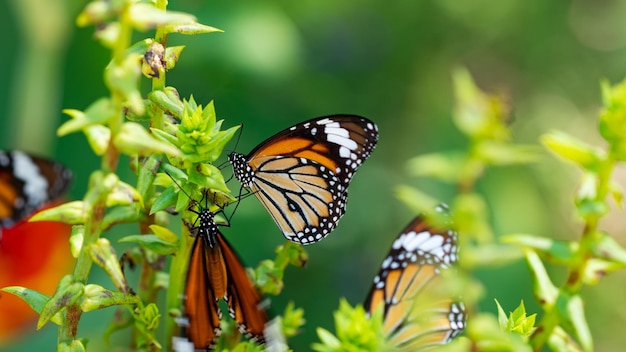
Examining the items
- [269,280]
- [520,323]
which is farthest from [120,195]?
[520,323]

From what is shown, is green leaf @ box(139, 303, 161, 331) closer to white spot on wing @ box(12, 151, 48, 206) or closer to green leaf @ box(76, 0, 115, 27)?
green leaf @ box(76, 0, 115, 27)

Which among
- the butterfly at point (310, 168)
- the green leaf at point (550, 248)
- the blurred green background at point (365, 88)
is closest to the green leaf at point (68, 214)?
the green leaf at point (550, 248)

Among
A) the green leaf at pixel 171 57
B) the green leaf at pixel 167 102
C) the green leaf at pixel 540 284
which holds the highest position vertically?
the green leaf at pixel 171 57

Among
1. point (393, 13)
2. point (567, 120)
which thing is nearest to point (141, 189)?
point (393, 13)

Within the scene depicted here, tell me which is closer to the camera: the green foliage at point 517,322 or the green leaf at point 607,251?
the green leaf at point 607,251

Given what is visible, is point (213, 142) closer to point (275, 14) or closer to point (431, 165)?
point (431, 165)

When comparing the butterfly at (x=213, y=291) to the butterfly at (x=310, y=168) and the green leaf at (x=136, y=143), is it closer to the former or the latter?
the green leaf at (x=136, y=143)

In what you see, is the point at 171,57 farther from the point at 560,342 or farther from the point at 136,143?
the point at 560,342
